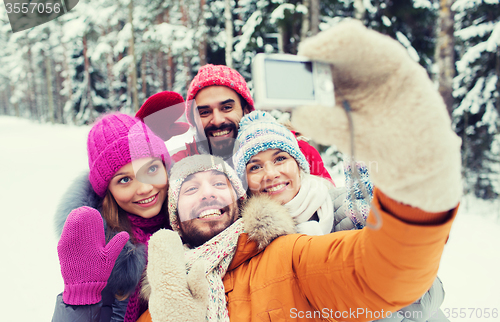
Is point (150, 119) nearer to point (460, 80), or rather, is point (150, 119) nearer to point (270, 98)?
point (270, 98)

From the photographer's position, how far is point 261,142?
200 centimetres

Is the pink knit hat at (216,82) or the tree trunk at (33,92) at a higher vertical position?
the tree trunk at (33,92)

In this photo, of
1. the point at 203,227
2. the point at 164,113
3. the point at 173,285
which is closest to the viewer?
the point at 173,285

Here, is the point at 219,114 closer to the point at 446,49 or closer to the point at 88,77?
the point at 446,49

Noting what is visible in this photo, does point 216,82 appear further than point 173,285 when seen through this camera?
Yes

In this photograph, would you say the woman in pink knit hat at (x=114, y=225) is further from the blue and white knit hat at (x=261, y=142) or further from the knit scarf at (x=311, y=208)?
the knit scarf at (x=311, y=208)

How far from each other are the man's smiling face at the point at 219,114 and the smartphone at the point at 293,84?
190 centimetres

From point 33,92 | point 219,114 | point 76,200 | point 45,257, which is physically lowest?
point 45,257

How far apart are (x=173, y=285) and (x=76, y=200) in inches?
45.4

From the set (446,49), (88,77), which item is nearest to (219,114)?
(446,49)

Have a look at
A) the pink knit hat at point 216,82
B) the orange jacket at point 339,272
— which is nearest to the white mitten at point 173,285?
the orange jacket at point 339,272

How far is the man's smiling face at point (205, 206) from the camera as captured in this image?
5.81 ft

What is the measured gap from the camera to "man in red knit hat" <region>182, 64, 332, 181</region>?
2.75 m

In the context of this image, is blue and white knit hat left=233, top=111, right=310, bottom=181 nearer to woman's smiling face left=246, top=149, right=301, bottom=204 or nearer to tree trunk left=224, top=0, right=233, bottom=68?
woman's smiling face left=246, top=149, right=301, bottom=204
